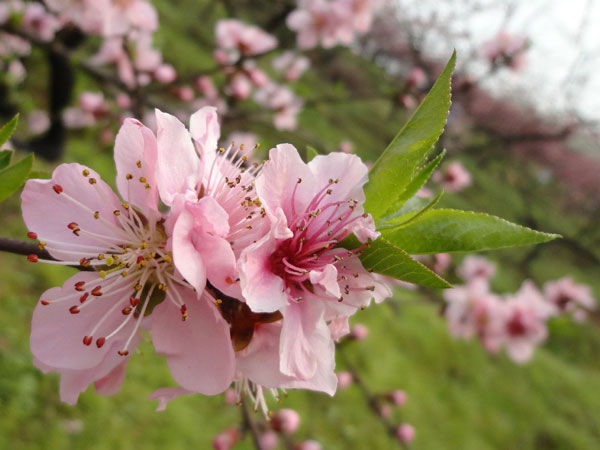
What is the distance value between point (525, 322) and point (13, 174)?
2780 millimetres

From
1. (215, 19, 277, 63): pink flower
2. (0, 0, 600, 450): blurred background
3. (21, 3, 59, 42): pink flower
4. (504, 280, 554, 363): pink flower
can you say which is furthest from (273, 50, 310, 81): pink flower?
(504, 280, 554, 363): pink flower

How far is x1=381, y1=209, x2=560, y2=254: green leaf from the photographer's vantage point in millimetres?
558

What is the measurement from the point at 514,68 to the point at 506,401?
3582 millimetres

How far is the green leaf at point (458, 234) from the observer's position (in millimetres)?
558

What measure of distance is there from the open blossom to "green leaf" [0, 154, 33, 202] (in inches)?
0.6

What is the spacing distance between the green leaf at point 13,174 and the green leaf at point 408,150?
42cm

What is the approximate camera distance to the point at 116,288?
2.02ft

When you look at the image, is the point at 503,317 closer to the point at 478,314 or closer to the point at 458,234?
the point at 478,314

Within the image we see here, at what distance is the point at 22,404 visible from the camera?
243 centimetres

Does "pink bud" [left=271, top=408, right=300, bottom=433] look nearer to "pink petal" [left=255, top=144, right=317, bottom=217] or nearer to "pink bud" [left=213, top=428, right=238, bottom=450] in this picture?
"pink bud" [left=213, top=428, right=238, bottom=450]

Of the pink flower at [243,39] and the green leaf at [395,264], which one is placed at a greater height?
the green leaf at [395,264]

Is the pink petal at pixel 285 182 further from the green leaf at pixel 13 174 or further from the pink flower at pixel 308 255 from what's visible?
the green leaf at pixel 13 174

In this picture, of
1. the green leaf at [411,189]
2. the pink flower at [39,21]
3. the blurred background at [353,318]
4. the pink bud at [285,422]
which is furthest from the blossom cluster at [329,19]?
the green leaf at [411,189]

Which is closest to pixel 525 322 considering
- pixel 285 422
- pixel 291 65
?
pixel 285 422
